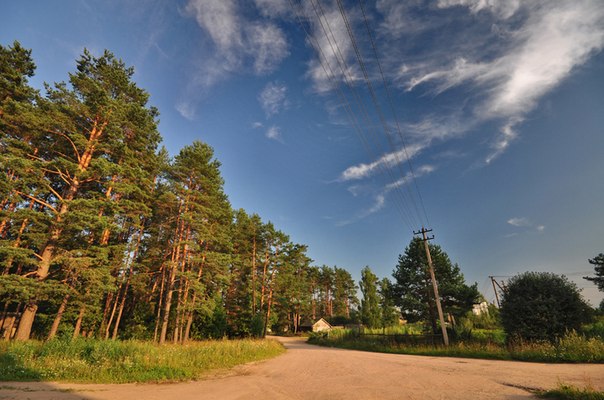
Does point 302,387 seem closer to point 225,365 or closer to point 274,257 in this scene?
point 225,365

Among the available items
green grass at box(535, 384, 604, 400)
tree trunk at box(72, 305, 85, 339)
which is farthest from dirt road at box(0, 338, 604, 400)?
tree trunk at box(72, 305, 85, 339)

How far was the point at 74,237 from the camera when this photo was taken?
16.6 m

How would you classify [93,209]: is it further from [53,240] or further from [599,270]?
[599,270]

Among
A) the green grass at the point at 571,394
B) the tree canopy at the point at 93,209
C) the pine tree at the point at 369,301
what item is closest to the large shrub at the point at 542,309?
the green grass at the point at 571,394

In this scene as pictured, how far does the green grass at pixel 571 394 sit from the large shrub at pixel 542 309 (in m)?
11.9

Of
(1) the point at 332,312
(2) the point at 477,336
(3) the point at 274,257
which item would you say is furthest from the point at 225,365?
(1) the point at 332,312

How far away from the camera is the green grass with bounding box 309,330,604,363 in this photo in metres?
11.0

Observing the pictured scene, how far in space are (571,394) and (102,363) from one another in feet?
45.6

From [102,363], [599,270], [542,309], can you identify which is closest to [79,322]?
[102,363]

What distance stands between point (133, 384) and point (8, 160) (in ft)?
45.5

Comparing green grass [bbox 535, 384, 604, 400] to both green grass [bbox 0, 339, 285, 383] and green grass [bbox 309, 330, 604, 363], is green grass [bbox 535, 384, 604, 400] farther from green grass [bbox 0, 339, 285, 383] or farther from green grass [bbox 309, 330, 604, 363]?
green grass [bbox 0, 339, 285, 383]

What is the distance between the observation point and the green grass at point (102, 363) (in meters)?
8.24

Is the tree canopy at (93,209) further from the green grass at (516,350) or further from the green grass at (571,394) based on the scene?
the green grass at (571,394)

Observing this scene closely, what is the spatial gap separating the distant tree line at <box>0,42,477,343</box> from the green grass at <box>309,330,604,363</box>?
17.9 feet
